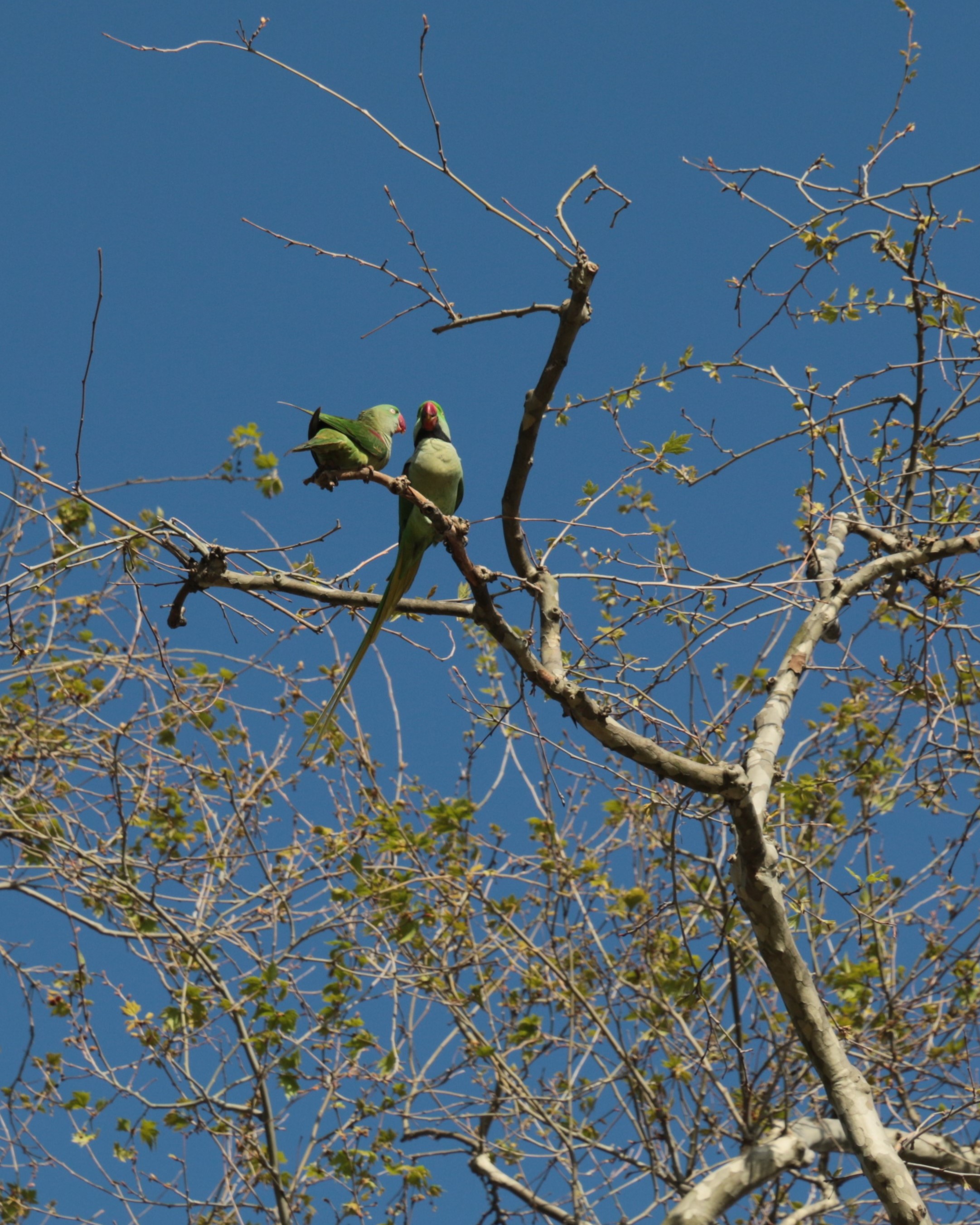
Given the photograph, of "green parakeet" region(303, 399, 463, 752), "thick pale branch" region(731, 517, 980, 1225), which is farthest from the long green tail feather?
"thick pale branch" region(731, 517, 980, 1225)

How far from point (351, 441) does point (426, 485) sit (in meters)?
1.11

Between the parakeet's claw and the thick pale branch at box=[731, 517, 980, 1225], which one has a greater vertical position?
the parakeet's claw

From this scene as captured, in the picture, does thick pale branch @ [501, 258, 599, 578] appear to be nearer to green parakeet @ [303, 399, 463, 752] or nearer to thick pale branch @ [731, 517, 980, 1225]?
green parakeet @ [303, 399, 463, 752]

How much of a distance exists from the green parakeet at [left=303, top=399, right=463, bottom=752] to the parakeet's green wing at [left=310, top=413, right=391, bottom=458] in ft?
1.72

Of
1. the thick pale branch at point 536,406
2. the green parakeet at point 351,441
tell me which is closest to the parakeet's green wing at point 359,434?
the green parakeet at point 351,441

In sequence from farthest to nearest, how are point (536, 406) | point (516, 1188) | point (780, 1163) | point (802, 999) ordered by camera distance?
point (516, 1188)
point (780, 1163)
point (536, 406)
point (802, 999)

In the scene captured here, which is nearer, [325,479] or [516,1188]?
[325,479]

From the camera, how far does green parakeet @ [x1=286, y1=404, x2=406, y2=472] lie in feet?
12.5

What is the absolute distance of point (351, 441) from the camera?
3887 millimetres

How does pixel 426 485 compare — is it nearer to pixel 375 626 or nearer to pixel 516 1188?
pixel 375 626

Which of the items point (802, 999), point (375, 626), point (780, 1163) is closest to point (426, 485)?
point (375, 626)

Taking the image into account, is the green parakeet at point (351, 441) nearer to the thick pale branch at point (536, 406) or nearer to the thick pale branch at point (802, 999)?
the thick pale branch at point (536, 406)

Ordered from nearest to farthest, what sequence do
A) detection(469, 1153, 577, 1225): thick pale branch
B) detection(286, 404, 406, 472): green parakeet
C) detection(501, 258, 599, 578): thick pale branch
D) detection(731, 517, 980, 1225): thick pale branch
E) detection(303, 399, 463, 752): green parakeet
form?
detection(731, 517, 980, 1225): thick pale branch
detection(501, 258, 599, 578): thick pale branch
detection(286, 404, 406, 472): green parakeet
detection(303, 399, 463, 752): green parakeet
detection(469, 1153, 577, 1225): thick pale branch

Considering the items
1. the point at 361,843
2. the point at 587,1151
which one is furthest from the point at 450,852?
the point at 587,1151
